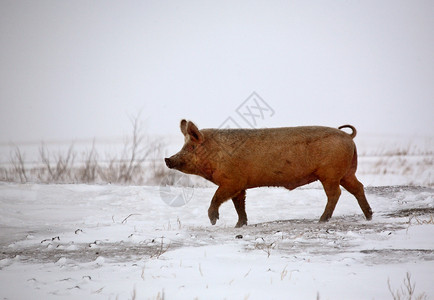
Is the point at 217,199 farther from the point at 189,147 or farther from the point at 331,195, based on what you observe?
the point at 331,195

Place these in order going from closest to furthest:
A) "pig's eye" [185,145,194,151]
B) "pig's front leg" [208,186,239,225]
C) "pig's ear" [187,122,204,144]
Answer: "pig's front leg" [208,186,239,225], "pig's ear" [187,122,204,144], "pig's eye" [185,145,194,151]

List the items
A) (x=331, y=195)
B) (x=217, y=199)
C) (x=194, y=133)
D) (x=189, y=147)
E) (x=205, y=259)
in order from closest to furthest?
(x=205, y=259) → (x=217, y=199) → (x=331, y=195) → (x=194, y=133) → (x=189, y=147)

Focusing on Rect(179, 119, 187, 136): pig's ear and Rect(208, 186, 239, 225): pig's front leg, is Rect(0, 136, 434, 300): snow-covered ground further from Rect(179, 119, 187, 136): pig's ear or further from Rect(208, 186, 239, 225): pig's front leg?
Rect(179, 119, 187, 136): pig's ear

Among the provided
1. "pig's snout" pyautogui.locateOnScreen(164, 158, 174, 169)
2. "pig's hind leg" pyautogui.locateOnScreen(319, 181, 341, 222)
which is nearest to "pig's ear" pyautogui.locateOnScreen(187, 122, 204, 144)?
"pig's snout" pyautogui.locateOnScreen(164, 158, 174, 169)

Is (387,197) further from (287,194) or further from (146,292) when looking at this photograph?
(146,292)

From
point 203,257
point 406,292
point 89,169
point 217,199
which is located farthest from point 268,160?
point 89,169

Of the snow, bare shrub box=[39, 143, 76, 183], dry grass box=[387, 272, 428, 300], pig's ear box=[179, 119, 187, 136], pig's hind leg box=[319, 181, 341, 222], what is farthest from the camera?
bare shrub box=[39, 143, 76, 183]

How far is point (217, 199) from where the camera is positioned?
6.82 meters

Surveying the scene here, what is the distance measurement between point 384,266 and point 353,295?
0.75m

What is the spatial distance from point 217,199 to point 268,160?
3.45ft

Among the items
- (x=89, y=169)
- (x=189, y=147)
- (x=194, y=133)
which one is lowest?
(x=89, y=169)

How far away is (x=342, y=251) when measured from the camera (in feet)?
13.9

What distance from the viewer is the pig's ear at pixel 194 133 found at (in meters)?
7.09

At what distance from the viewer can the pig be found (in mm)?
6953
